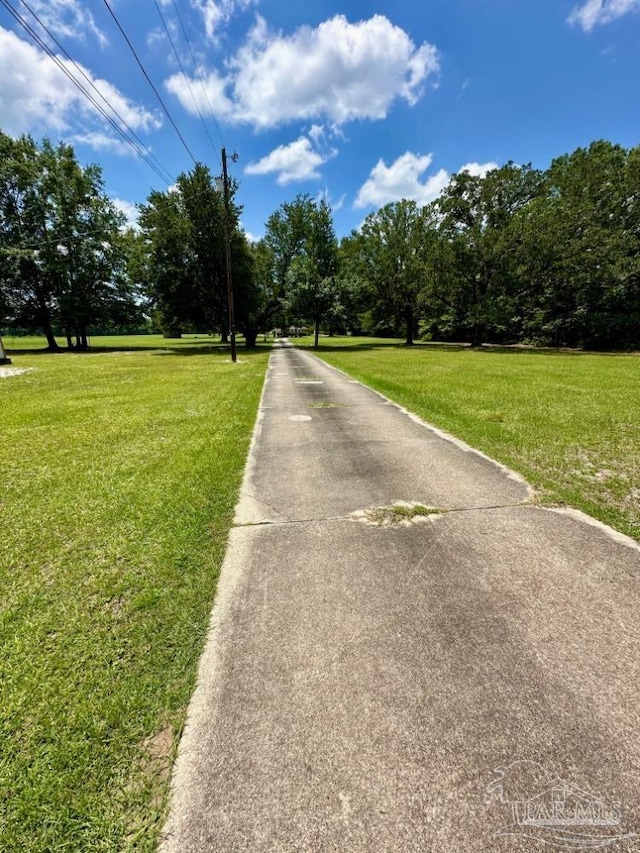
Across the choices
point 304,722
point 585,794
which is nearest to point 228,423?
point 304,722

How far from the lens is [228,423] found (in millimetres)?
7840

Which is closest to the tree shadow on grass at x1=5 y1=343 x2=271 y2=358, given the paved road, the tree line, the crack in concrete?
the tree line

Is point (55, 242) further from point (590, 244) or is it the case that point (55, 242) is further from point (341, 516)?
point (590, 244)

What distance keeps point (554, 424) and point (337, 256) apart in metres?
33.3

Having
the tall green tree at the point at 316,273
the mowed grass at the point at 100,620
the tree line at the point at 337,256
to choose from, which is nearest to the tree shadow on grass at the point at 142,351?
the tree line at the point at 337,256

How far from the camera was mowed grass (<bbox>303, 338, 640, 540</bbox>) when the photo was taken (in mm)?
4582

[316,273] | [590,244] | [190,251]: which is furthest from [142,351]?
[590,244]

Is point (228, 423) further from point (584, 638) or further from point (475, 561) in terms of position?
point (584, 638)

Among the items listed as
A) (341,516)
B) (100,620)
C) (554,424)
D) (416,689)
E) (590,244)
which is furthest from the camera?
(590,244)

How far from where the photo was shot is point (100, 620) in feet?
8.28

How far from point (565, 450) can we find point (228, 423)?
22.1 feet

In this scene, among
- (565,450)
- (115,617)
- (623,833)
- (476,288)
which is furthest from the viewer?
(476,288)

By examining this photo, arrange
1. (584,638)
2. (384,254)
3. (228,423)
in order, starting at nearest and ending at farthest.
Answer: (584,638) → (228,423) → (384,254)

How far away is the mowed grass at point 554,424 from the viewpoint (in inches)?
180
